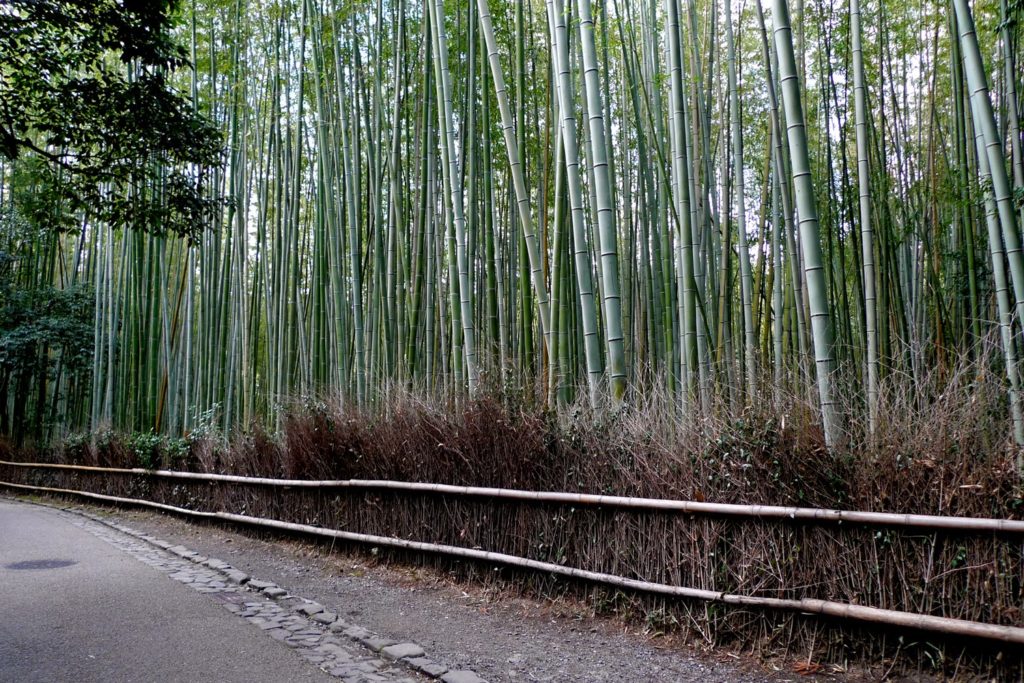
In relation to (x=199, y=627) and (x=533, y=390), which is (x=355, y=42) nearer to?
(x=533, y=390)

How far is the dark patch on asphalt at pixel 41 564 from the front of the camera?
484 cm

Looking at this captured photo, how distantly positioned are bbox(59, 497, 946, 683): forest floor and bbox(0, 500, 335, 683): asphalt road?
519mm

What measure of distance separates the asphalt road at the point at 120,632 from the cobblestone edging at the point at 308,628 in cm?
9

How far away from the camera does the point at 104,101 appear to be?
4.80 metres

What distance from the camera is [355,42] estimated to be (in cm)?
687

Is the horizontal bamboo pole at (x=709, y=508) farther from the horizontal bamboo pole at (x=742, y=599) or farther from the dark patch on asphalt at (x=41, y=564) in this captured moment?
the dark patch on asphalt at (x=41, y=564)

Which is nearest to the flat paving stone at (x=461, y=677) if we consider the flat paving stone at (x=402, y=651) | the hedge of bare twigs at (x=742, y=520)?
the flat paving stone at (x=402, y=651)

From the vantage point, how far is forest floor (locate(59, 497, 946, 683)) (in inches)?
103

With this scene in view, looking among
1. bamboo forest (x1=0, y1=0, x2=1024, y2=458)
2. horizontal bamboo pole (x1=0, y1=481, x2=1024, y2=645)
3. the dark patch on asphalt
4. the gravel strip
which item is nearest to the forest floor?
the gravel strip

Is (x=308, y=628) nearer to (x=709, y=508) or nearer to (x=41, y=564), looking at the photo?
(x=709, y=508)

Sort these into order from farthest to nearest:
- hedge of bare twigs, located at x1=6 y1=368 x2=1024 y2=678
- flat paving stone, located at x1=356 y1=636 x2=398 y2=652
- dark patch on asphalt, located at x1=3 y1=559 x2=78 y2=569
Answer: dark patch on asphalt, located at x1=3 y1=559 x2=78 y2=569
flat paving stone, located at x1=356 y1=636 x2=398 y2=652
hedge of bare twigs, located at x1=6 y1=368 x2=1024 y2=678

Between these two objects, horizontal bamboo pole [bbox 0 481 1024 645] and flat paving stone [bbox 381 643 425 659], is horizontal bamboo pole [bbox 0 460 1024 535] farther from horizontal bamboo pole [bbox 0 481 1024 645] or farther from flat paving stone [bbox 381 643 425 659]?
flat paving stone [bbox 381 643 425 659]

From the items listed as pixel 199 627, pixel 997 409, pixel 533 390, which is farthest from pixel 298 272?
pixel 997 409

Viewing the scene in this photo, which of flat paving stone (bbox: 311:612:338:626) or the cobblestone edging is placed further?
flat paving stone (bbox: 311:612:338:626)
